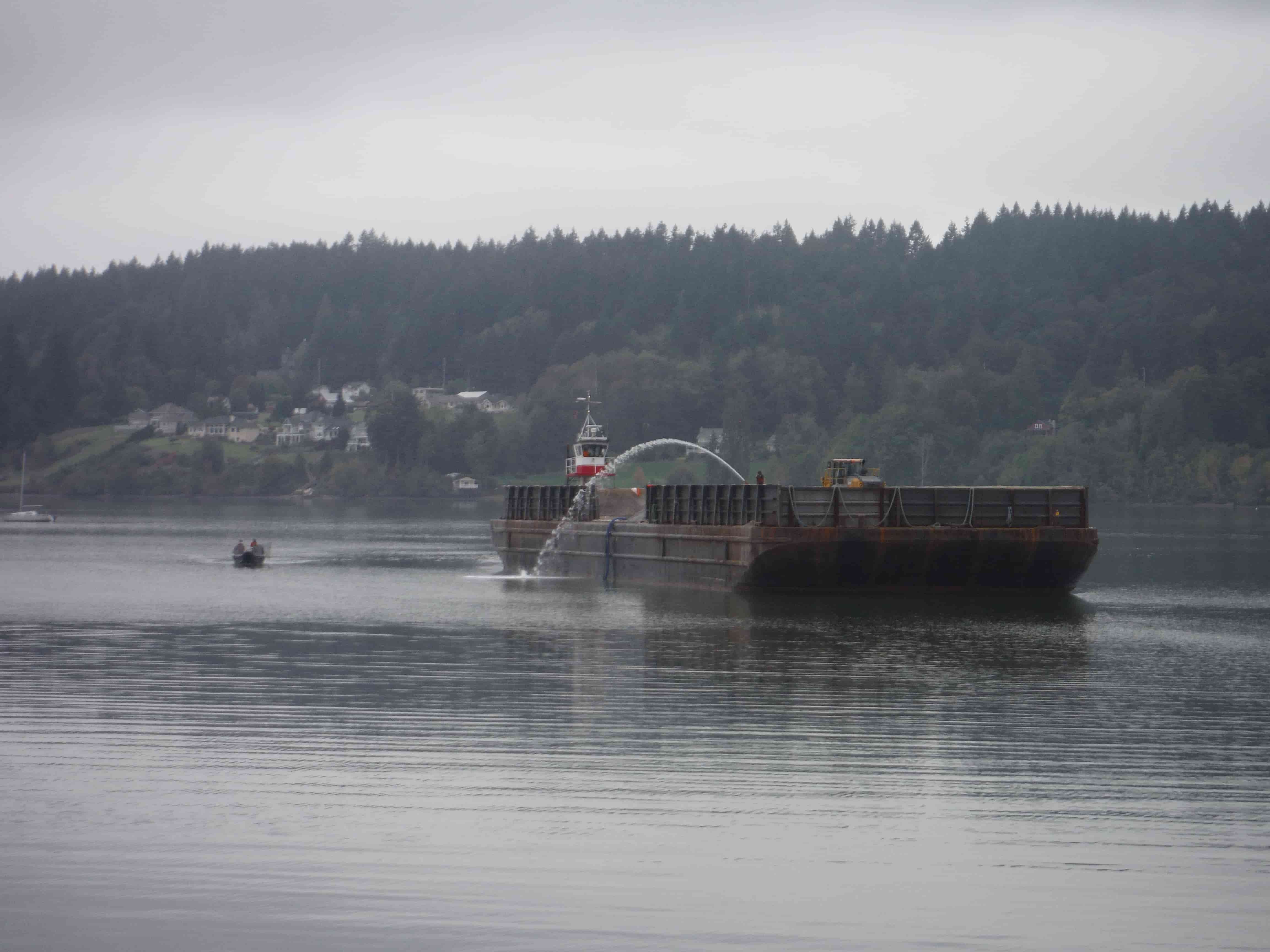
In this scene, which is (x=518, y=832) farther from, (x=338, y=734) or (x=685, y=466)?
(x=685, y=466)

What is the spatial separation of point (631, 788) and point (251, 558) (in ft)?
181

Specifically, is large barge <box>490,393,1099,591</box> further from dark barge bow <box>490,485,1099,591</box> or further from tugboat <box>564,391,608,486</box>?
tugboat <box>564,391,608,486</box>

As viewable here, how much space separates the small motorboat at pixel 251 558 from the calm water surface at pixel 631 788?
1200 inches

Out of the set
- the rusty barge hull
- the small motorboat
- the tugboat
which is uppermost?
the tugboat

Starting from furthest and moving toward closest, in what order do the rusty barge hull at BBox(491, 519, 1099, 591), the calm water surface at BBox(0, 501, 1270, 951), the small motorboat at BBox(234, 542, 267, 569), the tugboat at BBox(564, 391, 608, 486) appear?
the small motorboat at BBox(234, 542, 267, 569) < the tugboat at BBox(564, 391, 608, 486) < the rusty barge hull at BBox(491, 519, 1099, 591) < the calm water surface at BBox(0, 501, 1270, 951)

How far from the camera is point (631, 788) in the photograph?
16.5 meters

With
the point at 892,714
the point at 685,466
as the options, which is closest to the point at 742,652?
the point at 892,714

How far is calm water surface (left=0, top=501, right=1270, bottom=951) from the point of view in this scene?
1174 cm

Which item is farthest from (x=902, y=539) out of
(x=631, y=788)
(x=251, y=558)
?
(x=251, y=558)

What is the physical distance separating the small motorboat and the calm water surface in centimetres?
3048

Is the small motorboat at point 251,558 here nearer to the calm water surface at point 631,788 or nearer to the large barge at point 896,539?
the large barge at point 896,539

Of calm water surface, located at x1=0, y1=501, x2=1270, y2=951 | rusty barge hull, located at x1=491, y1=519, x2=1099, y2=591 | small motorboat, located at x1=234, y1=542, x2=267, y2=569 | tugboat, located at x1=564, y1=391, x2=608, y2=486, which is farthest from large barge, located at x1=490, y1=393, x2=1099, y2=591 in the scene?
small motorboat, located at x1=234, y1=542, x2=267, y2=569

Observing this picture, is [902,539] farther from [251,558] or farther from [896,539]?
[251,558]

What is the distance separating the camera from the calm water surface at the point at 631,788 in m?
11.7
